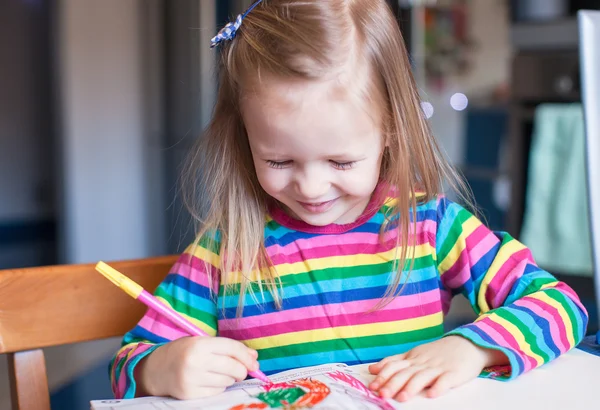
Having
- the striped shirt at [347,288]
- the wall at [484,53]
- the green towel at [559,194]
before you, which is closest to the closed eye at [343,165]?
the striped shirt at [347,288]

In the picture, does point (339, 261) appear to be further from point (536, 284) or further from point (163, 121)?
point (163, 121)

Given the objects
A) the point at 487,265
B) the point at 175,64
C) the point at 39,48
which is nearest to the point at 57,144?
the point at 175,64

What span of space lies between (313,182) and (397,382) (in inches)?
8.0

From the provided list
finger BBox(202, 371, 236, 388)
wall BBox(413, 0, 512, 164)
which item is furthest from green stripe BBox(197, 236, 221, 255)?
wall BBox(413, 0, 512, 164)

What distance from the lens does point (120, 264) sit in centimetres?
80

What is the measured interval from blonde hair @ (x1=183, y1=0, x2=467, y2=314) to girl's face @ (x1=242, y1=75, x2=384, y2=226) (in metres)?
0.02

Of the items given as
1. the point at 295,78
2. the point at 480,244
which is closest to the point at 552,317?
the point at 480,244

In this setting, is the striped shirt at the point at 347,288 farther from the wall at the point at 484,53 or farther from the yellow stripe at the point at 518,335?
the wall at the point at 484,53

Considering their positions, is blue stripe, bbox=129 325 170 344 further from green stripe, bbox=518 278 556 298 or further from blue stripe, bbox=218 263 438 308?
green stripe, bbox=518 278 556 298

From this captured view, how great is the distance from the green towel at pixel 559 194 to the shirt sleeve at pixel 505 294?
52.4 inches

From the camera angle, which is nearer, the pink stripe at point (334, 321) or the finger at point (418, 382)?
the finger at point (418, 382)

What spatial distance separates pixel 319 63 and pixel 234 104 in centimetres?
14

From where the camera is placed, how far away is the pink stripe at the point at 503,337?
24.1 inches

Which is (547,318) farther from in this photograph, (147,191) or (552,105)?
(147,191)
